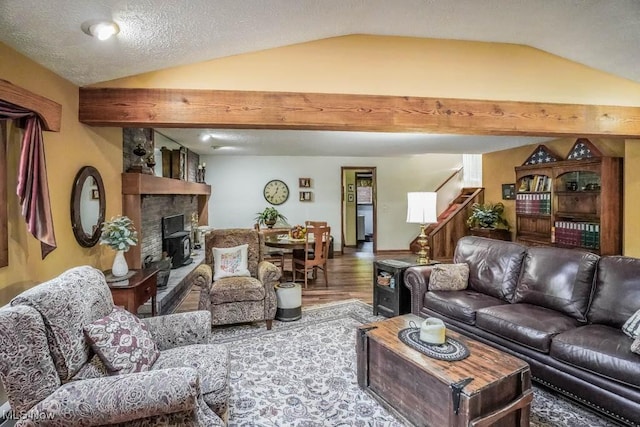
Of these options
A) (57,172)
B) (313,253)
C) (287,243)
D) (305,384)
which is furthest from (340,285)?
(57,172)

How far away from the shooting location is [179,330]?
83.9 inches

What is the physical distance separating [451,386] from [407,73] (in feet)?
8.74

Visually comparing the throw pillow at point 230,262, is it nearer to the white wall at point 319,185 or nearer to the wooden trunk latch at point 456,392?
the wooden trunk latch at point 456,392

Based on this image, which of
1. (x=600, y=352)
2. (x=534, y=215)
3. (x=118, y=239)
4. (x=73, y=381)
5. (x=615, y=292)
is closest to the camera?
(x=73, y=381)

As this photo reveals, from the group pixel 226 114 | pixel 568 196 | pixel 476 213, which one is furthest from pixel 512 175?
pixel 226 114

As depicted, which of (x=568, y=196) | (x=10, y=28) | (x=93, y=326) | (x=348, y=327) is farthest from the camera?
(x=568, y=196)

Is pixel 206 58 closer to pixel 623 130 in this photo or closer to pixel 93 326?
pixel 93 326

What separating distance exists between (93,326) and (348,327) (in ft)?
7.76

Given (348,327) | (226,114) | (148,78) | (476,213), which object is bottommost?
(348,327)

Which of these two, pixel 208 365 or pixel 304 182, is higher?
pixel 304 182

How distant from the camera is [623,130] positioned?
3.60m

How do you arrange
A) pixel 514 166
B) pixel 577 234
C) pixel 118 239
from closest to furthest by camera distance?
1. pixel 118 239
2. pixel 577 234
3. pixel 514 166

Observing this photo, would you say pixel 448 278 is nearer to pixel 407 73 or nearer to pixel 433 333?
pixel 433 333

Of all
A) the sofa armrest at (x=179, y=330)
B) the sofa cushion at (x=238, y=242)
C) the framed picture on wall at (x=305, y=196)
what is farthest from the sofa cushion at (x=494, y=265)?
the framed picture on wall at (x=305, y=196)
